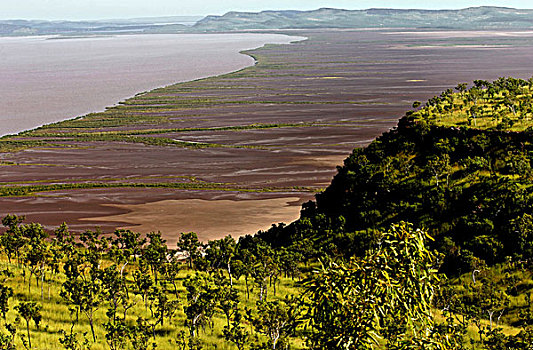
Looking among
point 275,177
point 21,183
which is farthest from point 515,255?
point 21,183

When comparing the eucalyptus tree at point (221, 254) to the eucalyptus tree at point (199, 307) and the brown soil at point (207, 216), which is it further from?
the eucalyptus tree at point (199, 307)

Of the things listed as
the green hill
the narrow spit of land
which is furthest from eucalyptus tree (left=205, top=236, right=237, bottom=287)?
the narrow spit of land

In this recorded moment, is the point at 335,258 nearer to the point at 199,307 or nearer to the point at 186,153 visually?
the point at 199,307

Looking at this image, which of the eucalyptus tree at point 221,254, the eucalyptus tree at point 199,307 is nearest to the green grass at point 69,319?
the eucalyptus tree at point 199,307

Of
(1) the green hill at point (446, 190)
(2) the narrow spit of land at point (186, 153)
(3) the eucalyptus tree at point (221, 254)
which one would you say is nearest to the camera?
(1) the green hill at point (446, 190)

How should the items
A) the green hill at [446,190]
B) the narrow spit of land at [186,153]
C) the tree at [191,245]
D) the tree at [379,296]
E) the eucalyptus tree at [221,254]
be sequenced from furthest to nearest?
the narrow spit of land at [186,153] → the tree at [191,245] → the eucalyptus tree at [221,254] → the green hill at [446,190] → the tree at [379,296]

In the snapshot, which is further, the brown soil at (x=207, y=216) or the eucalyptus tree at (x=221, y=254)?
the brown soil at (x=207, y=216)

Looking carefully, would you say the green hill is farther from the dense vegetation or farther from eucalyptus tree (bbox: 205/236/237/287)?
eucalyptus tree (bbox: 205/236/237/287)

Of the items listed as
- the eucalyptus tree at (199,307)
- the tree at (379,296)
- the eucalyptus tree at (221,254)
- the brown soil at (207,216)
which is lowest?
the brown soil at (207,216)
